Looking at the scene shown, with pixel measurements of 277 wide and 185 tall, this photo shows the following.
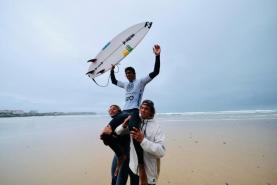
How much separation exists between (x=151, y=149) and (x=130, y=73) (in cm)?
165

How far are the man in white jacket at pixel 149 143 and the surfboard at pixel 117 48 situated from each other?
2119mm

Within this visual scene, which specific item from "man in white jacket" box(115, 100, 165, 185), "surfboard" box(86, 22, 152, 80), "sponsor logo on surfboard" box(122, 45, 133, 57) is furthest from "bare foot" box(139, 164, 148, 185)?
"sponsor logo on surfboard" box(122, 45, 133, 57)

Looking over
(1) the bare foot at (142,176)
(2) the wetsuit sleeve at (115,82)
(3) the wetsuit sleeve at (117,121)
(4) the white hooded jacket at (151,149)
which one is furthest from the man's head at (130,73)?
(1) the bare foot at (142,176)

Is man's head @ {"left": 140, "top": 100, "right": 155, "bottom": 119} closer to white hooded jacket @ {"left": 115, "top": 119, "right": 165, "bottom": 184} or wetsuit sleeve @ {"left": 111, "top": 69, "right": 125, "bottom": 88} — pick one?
white hooded jacket @ {"left": 115, "top": 119, "right": 165, "bottom": 184}

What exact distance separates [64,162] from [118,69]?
369 cm

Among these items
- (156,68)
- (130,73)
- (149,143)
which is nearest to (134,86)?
(130,73)

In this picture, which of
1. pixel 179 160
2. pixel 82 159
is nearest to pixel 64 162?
pixel 82 159

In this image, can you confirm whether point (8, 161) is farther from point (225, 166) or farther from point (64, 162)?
point (225, 166)

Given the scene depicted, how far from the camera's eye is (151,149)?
2.36 metres

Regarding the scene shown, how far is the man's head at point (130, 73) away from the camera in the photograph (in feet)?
12.0

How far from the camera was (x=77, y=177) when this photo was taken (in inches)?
197

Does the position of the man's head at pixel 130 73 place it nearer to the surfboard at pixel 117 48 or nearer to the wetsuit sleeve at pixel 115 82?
the wetsuit sleeve at pixel 115 82

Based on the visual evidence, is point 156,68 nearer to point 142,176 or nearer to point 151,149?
point 151,149

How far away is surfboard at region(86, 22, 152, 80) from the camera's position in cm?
466
